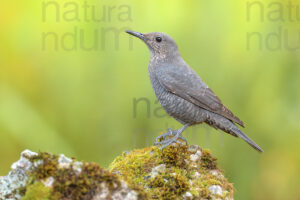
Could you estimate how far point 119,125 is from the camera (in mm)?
5477

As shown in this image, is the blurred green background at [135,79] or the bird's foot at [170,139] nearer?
the bird's foot at [170,139]

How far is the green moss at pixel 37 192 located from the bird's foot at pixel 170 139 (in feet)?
5.22

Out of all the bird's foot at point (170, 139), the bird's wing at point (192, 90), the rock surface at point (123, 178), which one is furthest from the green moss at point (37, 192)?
the bird's wing at point (192, 90)

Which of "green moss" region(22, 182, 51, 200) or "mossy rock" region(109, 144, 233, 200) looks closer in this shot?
"green moss" region(22, 182, 51, 200)

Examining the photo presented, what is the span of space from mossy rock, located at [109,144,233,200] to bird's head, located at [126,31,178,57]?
1479mm

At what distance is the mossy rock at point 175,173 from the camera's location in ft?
11.2

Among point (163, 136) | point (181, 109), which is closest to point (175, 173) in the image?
point (163, 136)

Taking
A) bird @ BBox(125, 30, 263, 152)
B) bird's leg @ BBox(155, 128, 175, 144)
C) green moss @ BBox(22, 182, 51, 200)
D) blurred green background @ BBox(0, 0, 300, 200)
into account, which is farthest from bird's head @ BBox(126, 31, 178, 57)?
green moss @ BBox(22, 182, 51, 200)

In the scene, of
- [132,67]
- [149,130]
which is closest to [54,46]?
[132,67]

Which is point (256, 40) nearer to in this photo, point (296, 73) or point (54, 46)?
point (296, 73)

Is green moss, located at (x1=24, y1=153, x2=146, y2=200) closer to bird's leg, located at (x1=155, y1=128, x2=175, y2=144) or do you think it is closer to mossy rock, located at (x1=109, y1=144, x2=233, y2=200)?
mossy rock, located at (x1=109, y1=144, x2=233, y2=200)

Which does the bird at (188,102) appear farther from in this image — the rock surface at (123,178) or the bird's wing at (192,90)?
the rock surface at (123,178)

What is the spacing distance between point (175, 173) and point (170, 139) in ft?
2.62

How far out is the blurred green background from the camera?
5406 mm
